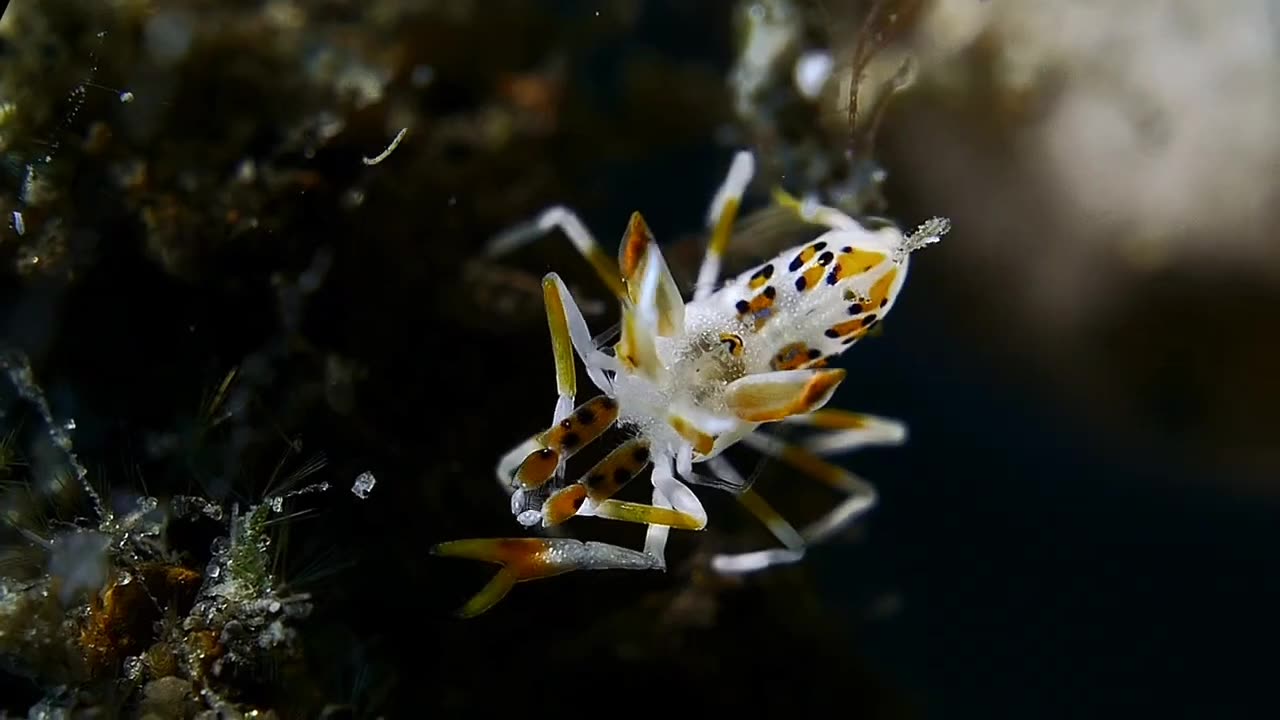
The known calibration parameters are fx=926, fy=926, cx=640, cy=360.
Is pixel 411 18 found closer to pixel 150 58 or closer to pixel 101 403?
pixel 150 58

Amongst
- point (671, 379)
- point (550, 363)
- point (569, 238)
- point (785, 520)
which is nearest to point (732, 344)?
point (671, 379)

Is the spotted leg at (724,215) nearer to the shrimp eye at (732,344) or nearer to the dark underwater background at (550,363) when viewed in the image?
the dark underwater background at (550,363)

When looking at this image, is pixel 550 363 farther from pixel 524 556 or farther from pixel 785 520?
pixel 785 520

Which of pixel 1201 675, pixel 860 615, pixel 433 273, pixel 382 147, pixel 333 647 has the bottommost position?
pixel 1201 675

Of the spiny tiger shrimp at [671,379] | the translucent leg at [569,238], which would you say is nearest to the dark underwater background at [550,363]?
→ the translucent leg at [569,238]

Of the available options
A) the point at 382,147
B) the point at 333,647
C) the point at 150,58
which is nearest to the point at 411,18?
the point at 382,147

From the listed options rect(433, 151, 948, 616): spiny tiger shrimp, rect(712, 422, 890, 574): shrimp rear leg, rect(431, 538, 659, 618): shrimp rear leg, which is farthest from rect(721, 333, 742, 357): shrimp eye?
rect(431, 538, 659, 618): shrimp rear leg

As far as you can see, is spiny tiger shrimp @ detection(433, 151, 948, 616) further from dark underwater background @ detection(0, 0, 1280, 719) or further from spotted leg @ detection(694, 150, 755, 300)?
dark underwater background @ detection(0, 0, 1280, 719)
